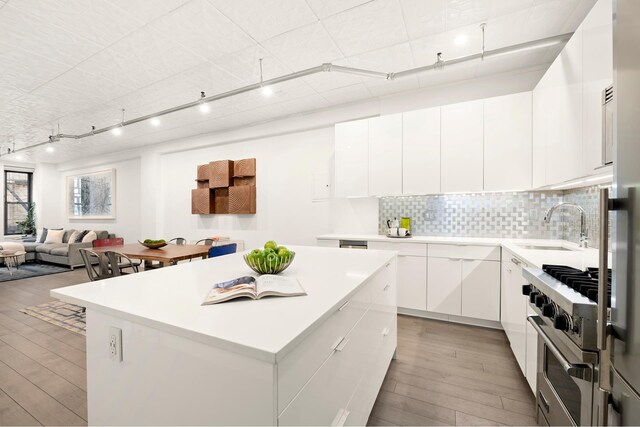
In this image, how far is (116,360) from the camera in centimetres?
104

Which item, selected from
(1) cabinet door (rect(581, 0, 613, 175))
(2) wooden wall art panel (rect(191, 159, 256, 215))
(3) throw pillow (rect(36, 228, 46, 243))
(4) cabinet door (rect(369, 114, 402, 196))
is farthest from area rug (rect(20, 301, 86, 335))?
(3) throw pillow (rect(36, 228, 46, 243))

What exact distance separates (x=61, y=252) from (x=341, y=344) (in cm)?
830

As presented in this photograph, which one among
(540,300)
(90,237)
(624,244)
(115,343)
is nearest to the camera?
(624,244)

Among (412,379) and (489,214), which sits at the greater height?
(489,214)

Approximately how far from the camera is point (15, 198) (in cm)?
843

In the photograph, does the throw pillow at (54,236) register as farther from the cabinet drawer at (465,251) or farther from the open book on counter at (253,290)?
the cabinet drawer at (465,251)

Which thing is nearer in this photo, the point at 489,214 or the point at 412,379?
the point at 412,379

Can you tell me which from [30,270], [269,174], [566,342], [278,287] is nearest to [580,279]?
[566,342]

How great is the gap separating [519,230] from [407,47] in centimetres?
253

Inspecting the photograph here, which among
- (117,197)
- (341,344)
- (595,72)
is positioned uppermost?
(595,72)

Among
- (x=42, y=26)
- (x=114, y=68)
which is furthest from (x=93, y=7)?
(x=114, y=68)

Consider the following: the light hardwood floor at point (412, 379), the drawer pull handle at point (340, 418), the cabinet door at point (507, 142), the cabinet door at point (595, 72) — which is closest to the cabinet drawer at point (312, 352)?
the drawer pull handle at point (340, 418)

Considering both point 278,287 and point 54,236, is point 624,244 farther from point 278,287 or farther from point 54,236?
point 54,236

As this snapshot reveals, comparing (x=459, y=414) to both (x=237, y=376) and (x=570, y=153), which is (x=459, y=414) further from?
(x=570, y=153)
